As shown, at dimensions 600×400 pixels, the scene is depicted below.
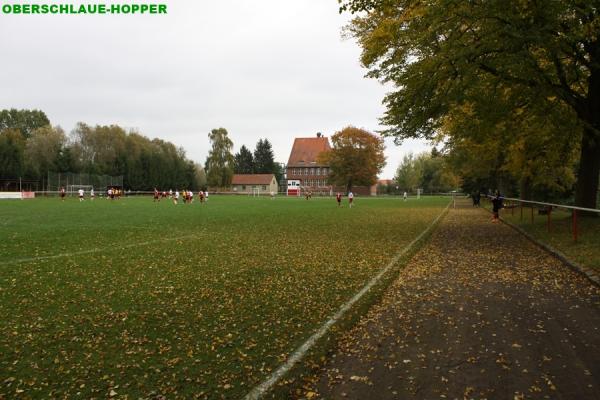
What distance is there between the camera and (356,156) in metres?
85.9

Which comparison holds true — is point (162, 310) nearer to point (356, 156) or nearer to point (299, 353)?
point (299, 353)

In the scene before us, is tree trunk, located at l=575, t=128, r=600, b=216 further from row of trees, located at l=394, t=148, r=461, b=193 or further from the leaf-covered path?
row of trees, located at l=394, t=148, r=461, b=193

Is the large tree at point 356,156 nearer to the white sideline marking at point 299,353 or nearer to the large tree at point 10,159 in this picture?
the large tree at point 10,159

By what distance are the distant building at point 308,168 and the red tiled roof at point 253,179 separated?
19.2 feet

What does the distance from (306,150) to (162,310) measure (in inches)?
4203

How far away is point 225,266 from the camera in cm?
962

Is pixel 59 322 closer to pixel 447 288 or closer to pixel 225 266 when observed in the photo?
pixel 225 266

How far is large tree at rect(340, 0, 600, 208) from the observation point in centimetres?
1073

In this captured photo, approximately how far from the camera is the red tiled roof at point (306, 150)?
11031 cm

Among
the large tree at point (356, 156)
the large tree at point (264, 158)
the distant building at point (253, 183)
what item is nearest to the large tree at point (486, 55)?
the large tree at point (356, 156)

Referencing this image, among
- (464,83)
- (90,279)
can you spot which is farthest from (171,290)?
(464,83)

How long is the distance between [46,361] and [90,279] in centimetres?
402

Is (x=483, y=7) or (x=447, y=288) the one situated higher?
(x=483, y=7)

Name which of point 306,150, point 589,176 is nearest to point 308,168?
point 306,150
